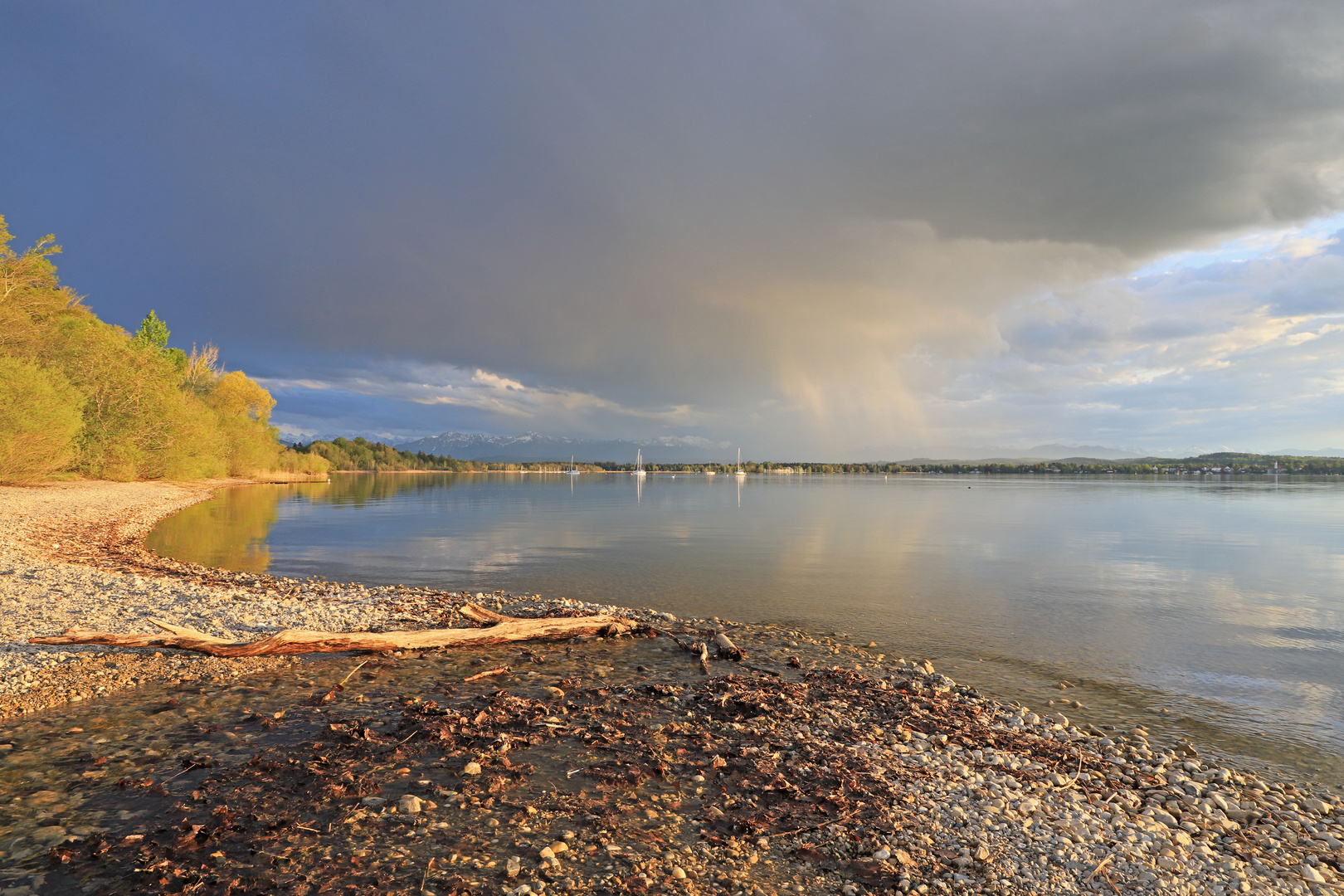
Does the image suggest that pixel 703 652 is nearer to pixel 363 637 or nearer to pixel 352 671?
pixel 352 671

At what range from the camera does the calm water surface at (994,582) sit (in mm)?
13195

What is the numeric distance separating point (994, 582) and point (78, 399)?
228ft

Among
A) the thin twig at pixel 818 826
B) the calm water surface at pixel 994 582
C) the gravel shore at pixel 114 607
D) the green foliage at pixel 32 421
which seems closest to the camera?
the thin twig at pixel 818 826

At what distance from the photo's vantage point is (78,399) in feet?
169

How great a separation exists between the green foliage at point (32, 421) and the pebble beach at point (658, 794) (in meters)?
44.8

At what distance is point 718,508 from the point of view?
7312cm

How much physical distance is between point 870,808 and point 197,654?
12.7 m

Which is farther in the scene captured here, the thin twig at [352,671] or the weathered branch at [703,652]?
the weathered branch at [703,652]

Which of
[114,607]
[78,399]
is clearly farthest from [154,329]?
[114,607]

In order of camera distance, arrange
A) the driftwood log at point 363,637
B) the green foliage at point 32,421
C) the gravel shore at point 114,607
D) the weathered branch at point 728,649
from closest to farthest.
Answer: the gravel shore at point 114,607 < the driftwood log at point 363,637 < the weathered branch at point 728,649 < the green foliage at point 32,421

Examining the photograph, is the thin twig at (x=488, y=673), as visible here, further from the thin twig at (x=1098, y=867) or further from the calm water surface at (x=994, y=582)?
the thin twig at (x=1098, y=867)

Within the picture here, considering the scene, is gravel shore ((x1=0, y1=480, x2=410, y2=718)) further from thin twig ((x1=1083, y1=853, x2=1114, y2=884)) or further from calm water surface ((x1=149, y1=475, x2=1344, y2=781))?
thin twig ((x1=1083, y1=853, x2=1114, y2=884))

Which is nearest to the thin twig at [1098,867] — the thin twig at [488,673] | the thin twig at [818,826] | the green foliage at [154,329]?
the thin twig at [818,826]

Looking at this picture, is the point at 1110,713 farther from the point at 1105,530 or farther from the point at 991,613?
the point at 1105,530
